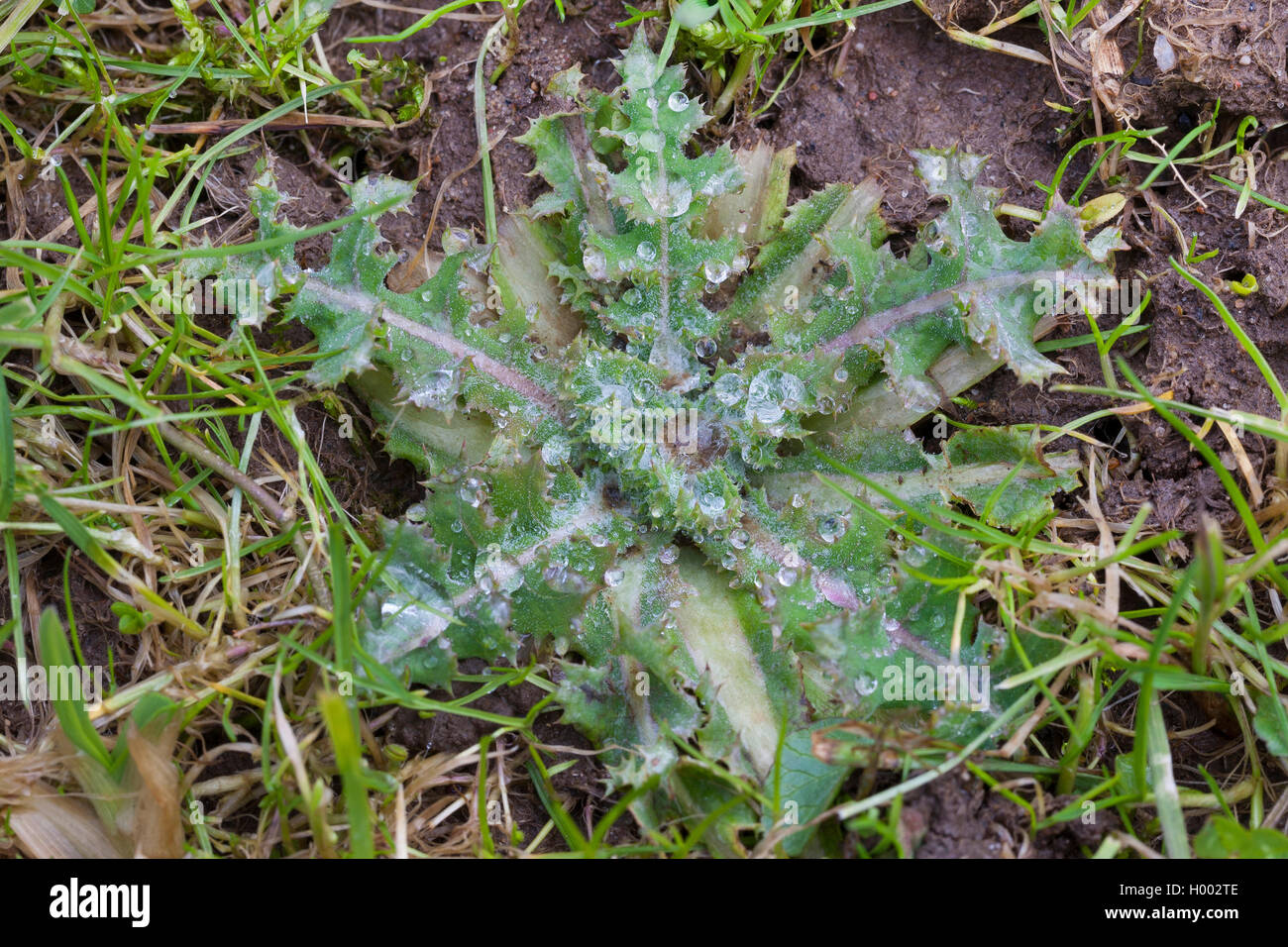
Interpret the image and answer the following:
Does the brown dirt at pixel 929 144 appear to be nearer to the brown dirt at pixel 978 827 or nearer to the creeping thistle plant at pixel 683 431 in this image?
the creeping thistle plant at pixel 683 431

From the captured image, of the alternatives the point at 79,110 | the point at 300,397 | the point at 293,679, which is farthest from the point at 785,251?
the point at 79,110

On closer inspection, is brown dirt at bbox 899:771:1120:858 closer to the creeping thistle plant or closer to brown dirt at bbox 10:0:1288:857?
the creeping thistle plant

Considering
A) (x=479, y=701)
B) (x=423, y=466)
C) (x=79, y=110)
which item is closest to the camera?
(x=479, y=701)

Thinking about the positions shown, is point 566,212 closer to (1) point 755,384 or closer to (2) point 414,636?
(1) point 755,384

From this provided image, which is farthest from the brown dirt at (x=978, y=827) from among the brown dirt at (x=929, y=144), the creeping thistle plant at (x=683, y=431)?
the brown dirt at (x=929, y=144)

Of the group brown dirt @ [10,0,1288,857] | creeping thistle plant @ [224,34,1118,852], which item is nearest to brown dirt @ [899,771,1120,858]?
creeping thistle plant @ [224,34,1118,852]

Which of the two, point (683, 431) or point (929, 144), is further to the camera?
point (929, 144)

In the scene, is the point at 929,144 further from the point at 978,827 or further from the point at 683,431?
the point at 978,827

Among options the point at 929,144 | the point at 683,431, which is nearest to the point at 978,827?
the point at 683,431
